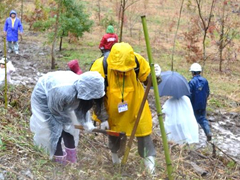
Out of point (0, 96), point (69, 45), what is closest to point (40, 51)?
point (69, 45)

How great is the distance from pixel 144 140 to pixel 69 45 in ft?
34.8

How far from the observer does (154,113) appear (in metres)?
6.90

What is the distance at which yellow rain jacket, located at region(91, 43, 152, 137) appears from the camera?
3.41 meters

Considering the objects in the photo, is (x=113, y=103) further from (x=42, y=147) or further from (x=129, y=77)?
(x=42, y=147)

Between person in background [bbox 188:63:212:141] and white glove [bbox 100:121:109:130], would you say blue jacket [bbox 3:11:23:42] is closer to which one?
person in background [bbox 188:63:212:141]

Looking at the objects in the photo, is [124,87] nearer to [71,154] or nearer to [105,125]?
[105,125]

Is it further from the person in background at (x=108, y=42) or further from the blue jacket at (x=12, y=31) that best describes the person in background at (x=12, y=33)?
the person in background at (x=108, y=42)

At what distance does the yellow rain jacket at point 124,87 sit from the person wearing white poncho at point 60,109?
18 cm

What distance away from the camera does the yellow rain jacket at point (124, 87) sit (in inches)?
134

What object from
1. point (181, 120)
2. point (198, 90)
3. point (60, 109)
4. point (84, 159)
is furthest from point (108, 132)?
point (198, 90)

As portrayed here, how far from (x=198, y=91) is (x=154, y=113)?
1426mm

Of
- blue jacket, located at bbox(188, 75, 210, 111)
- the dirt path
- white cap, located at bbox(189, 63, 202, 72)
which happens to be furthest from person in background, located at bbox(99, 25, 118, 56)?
the dirt path

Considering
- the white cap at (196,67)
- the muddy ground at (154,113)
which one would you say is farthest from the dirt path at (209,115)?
the white cap at (196,67)

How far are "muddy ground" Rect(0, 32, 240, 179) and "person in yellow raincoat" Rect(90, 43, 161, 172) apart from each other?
1277 millimetres
